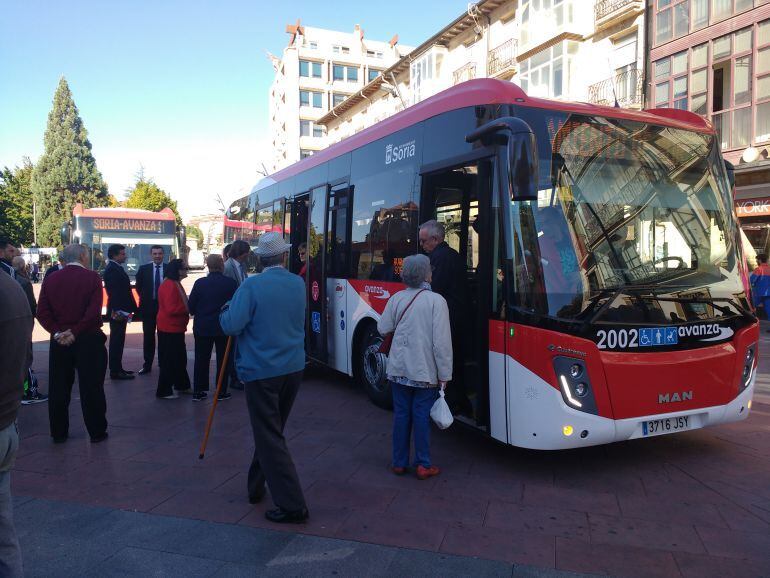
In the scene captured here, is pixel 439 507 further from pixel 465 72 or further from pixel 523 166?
pixel 465 72

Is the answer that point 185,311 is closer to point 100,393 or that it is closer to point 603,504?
point 100,393

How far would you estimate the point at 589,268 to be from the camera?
459cm

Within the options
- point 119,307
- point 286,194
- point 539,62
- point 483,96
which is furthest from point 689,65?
point 119,307

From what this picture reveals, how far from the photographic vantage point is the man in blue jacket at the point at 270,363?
3.99 metres

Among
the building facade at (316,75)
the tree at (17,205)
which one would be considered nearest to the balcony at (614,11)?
the building facade at (316,75)

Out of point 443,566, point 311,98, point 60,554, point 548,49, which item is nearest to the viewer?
point 443,566

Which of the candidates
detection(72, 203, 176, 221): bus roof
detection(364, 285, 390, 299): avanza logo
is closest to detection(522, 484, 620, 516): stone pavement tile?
detection(364, 285, 390, 299): avanza logo

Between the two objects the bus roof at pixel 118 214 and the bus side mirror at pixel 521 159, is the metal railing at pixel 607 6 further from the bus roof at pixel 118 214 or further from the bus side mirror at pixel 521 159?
the bus side mirror at pixel 521 159

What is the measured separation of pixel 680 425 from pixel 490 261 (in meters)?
2.00

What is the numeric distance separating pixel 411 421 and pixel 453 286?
121cm

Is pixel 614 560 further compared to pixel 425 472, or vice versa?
pixel 425 472

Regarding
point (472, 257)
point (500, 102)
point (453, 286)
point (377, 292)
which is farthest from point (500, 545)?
point (377, 292)

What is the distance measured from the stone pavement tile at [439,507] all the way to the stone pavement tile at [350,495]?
92mm

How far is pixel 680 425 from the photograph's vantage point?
4.81 m
